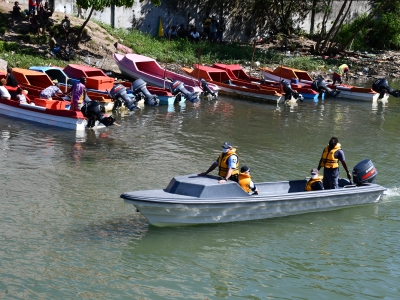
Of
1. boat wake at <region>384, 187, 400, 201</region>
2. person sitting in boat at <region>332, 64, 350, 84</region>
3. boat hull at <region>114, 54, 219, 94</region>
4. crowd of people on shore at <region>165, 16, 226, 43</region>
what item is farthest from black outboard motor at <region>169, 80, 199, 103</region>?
boat wake at <region>384, 187, 400, 201</region>

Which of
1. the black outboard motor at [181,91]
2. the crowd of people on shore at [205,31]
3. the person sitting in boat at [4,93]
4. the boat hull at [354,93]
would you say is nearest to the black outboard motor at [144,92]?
the black outboard motor at [181,91]

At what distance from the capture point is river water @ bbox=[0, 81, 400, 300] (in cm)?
1083

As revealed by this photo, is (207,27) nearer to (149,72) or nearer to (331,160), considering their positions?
(149,72)

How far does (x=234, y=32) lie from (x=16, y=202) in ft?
98.9

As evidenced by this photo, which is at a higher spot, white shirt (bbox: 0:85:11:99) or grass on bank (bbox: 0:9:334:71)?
grass on bank (bbox: 0:9:334:71)

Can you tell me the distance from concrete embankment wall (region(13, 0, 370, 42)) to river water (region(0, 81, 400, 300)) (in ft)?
50.1

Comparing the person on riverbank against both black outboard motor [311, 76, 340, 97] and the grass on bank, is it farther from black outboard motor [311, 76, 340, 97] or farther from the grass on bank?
black outboard motor [311, 76, 340, 97]

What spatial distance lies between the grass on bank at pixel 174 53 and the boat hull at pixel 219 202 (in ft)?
52.6

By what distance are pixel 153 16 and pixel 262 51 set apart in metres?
7.02

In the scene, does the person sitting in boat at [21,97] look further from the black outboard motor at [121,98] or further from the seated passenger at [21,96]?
the black outboard motor at [121,98]

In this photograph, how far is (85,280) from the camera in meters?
10.7

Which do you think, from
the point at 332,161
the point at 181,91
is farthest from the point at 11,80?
the point at 332,161

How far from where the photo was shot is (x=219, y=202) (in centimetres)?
1273

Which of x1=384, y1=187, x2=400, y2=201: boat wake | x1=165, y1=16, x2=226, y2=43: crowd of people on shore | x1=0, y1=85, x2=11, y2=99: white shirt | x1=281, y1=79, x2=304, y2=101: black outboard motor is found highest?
x1=165, y1=16, x2=226, y2=43: crowd of people on shore
